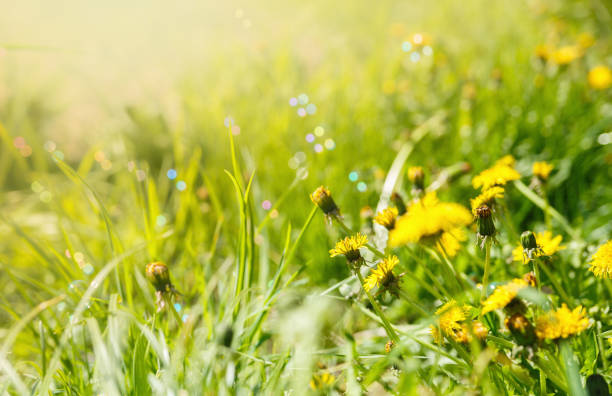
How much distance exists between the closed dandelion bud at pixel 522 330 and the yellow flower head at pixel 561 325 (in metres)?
0.01

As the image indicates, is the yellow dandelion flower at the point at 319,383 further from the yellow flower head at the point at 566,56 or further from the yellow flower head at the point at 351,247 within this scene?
the yellow flower head at the point at 566,56

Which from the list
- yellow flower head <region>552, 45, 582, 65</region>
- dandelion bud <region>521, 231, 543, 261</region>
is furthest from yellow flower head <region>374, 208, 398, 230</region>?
yellow flower head <region>552, 45, 582, 65</region>

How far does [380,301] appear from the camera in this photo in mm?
1156

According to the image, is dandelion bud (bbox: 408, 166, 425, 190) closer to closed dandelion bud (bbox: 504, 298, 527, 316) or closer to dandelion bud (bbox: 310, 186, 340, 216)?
dandelion bud (bbox: 310, 186, 340, 216)

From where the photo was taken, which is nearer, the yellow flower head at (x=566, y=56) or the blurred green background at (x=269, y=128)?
the blurred green background at (x=269, y=128)

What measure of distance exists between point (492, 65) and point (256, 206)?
171cm

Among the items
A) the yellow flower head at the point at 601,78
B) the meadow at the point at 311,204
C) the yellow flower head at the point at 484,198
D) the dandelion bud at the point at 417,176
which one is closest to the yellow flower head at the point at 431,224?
the meadow at the point at 311,204

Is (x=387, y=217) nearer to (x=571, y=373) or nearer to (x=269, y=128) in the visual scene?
(x=571, y=373)

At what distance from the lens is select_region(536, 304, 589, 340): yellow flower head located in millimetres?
671

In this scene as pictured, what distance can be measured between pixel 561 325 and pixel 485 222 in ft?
0.75

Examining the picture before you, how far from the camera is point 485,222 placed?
86 centimetres

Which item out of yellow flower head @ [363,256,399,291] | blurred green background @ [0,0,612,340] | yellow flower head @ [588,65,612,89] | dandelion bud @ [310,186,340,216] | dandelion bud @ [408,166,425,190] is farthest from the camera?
yellow flower head @ [588,65,612,89]

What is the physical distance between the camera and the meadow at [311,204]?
2.83 feet

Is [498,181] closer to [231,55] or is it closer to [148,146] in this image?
[148,146]
